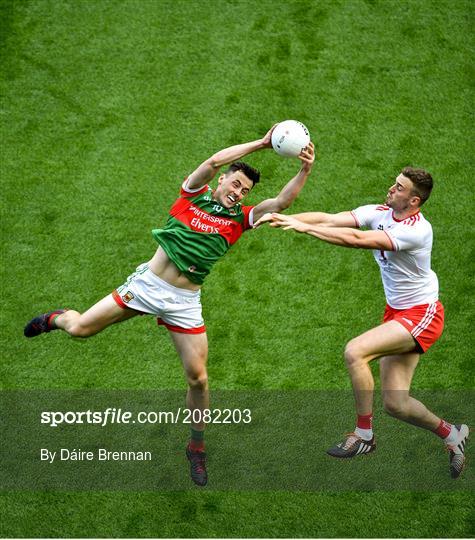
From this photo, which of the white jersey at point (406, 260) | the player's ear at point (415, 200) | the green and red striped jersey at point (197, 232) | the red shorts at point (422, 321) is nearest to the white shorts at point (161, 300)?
the green and red striped jersey at point (197, 232)

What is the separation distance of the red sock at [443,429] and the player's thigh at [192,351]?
2143mm

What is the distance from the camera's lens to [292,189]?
347 inches

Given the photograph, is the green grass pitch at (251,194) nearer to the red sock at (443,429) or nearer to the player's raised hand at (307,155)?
the red sock at (443,429)

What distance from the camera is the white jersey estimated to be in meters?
8.72

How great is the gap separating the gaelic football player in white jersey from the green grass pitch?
1.02 metres

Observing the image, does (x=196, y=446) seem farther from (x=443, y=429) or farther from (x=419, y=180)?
(x=419, y=180)

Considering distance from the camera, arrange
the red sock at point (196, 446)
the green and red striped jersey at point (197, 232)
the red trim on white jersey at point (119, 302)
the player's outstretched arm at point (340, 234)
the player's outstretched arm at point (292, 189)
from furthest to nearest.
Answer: the red sock at point (196, 446) < the red trim on white jersey at point (119, 302) < the green and red striped jersey at point (197, 232) < the player's outstretched arm at point (292, 189) < the player's outstretched arm at point (340, 234)

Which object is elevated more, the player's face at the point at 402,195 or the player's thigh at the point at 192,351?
the player's face at the point at 402,195

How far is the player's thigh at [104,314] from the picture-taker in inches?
358

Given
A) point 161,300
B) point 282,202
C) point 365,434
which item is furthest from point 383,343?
point 161,300

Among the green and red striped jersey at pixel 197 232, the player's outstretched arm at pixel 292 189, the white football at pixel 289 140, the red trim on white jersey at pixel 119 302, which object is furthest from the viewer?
the red trim on white jersey at pixel 119 302

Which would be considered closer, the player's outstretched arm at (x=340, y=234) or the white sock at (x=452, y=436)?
the player's outstretched arm at (x=340, y=234)

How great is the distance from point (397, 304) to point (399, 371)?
57cm

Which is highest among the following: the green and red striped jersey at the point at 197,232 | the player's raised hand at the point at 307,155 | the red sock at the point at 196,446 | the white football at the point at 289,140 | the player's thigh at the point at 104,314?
the white football at the point at 289,140
